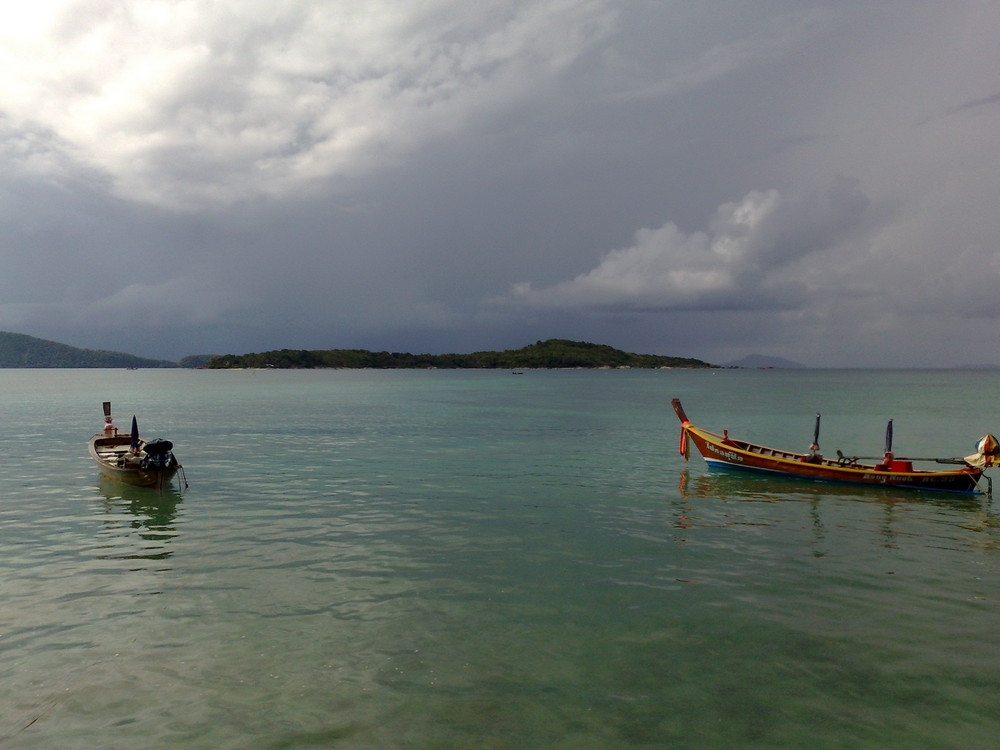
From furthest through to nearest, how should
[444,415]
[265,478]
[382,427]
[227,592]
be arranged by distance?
[444,415], [382,427], [265,478], [227,592]

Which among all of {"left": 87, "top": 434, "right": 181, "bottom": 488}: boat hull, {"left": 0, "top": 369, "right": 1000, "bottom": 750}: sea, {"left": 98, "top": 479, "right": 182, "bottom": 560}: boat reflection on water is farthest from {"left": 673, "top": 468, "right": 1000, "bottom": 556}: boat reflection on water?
{"left": 87, "top": 434, "right": 181, "bottom": 488}: boat hull

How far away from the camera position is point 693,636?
13.7 meters

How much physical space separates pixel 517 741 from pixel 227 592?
32.5 feet

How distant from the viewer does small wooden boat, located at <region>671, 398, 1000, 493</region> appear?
30.7 metres

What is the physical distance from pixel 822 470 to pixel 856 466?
177 cm

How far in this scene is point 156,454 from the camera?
95.2ft

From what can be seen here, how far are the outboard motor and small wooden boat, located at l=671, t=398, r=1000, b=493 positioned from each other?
98.6 feet

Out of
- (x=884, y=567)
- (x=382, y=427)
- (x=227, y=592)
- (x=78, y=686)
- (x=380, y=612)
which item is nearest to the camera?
(x=78, y=686)

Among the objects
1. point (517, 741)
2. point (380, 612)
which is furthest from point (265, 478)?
point (517, 741)

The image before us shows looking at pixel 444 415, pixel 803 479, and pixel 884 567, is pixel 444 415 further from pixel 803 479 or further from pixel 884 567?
pixel 884 567

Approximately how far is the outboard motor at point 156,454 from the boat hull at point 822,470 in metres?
30.1

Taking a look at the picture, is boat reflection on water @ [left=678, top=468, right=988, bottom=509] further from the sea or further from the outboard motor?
the outboard motor

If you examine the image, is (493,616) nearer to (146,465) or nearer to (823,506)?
(823,506)

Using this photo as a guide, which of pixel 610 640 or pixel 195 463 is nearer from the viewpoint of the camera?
pixel 610 640
